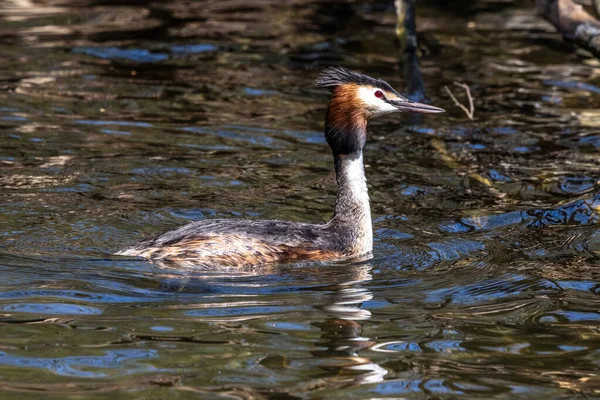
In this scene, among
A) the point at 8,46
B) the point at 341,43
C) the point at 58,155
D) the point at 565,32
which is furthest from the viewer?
the point at 341,43

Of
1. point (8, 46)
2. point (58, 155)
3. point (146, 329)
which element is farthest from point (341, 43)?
point (146, 329)

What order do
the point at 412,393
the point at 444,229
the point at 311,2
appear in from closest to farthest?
the point at 412,393, the point at 444,229, the point at 311,2

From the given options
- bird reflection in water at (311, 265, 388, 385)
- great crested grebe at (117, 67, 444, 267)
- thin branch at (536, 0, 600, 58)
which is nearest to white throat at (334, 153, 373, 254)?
great crested grebe at (117, 67, 444, 267)

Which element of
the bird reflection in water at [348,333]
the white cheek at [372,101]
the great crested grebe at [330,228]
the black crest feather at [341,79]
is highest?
the black crest feather at [341,79]

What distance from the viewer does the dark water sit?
6281 millimetres

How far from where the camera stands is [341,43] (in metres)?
17.6

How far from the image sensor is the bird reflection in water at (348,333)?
6149mm

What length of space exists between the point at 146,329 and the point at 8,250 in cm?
211

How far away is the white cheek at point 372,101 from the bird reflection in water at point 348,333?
1.34m

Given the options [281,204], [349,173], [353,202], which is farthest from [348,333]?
[281,204]

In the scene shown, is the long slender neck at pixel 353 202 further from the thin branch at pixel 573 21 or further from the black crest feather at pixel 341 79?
the thin branch at pixel 573 21

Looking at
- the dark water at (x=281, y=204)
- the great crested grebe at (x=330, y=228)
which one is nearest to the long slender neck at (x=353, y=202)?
the great crested grebe at (x=330, y=228)

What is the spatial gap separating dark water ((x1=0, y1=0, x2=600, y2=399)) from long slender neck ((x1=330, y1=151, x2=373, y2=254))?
33 cm

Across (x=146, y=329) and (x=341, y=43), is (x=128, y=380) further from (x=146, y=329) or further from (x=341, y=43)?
(x=341, y=43)
